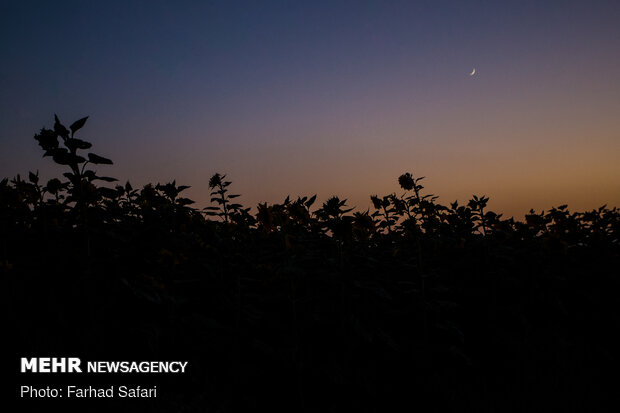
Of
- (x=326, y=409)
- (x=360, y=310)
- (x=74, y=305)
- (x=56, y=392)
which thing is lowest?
(x=326, y=409)

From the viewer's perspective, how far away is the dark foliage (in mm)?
3105

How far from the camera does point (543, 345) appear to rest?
18.3 feet

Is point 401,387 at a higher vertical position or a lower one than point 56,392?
lower

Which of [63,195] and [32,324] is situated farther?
[63,195]

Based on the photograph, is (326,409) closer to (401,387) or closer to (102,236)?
(401,387)

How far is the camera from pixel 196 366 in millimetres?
3736

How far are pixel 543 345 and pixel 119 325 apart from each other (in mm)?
5479

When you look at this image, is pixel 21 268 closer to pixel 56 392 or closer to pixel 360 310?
pixel 56 392

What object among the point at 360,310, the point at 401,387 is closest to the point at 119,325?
the point at 360,310

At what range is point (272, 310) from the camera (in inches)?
172

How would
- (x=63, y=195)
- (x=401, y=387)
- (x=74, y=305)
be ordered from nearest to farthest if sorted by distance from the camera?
(x=74, y=305) < (x=401, y=387) < (x=63, y=195)

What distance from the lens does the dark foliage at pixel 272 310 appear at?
3.11 meters

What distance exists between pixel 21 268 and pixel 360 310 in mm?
3393

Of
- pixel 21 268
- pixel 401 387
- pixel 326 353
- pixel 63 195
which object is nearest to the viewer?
pixel 21 268
